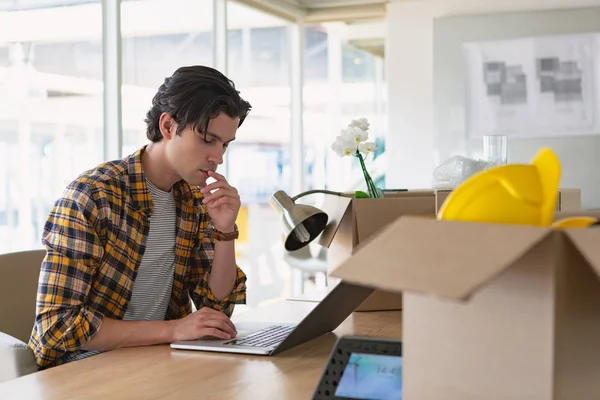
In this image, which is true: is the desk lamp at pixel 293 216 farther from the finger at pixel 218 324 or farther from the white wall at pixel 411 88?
the white wall at pixel 411 88

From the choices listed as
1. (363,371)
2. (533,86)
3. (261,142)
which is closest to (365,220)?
(363,371)

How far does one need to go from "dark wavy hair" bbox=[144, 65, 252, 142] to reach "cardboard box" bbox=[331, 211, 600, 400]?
3.77ft

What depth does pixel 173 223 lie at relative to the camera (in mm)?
1935

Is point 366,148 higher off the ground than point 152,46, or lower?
lower

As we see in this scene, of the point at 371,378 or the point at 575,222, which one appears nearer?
the point at 575,222

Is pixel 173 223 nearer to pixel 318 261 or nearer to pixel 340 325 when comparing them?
pixel 340 325

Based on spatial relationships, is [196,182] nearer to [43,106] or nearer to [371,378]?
[371,378]

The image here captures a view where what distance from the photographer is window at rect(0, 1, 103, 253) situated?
9.83ft

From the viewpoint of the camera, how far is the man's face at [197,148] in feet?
6.07

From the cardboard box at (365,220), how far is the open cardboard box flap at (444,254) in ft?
4.03

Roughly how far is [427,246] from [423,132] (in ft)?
13.8

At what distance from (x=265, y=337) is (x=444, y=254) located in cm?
101

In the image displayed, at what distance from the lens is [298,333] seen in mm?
1499

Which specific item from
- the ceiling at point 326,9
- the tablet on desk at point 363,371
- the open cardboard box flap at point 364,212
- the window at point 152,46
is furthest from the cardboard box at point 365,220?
the ceiling at point 326,9
